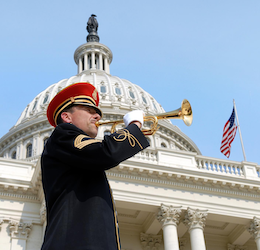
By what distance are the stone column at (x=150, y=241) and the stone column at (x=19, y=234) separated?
238 inches

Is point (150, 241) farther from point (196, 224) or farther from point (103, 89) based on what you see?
point (103, 89)

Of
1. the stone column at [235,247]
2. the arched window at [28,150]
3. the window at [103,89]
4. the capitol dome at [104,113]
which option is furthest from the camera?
the window at [103,89]

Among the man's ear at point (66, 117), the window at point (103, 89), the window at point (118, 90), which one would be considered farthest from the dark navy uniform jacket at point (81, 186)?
the window at point (118, 90)

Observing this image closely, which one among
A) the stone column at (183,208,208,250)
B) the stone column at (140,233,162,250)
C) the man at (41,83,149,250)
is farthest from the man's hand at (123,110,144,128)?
the stone column at (140,233,162,250)

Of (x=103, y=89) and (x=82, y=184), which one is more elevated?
(x=103, y=89)

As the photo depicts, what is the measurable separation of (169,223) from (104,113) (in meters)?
23.2

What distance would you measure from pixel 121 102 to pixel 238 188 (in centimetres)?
2561

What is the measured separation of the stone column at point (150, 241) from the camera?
26.1 metres

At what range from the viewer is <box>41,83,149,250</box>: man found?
383 centimetres

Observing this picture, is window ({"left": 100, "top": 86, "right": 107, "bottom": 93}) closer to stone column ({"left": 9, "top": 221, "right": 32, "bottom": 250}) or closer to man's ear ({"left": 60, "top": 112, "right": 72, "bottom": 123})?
stone column ({"left": 9, "top": 221, "right": 32, "bottom": 250})

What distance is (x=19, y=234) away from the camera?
24.0m

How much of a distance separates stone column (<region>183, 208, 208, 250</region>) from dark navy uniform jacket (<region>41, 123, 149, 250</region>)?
2052 centimetres

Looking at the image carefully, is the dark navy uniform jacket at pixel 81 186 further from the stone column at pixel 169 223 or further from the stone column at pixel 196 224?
the stone column at pixel 196 224

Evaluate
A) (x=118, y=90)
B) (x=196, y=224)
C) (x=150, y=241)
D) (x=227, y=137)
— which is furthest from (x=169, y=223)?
(x=118, y=90)
